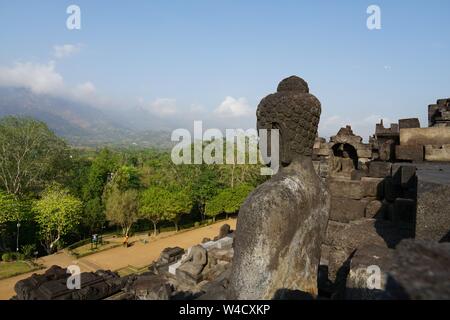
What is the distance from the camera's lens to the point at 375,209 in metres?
5.09

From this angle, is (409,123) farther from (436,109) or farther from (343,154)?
(436,109)

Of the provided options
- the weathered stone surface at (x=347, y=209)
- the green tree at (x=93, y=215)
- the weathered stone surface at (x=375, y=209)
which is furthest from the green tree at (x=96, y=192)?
the weathered stone surface at (x=375, y=209)

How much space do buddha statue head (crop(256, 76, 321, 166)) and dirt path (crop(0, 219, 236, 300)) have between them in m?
19.8

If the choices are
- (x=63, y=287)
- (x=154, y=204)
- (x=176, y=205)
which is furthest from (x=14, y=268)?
(x=176, y=205)

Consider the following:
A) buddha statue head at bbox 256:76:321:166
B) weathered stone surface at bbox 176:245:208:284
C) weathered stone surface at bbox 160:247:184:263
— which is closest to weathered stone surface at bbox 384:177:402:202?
buddha statue head at bbox 256:76:321:166

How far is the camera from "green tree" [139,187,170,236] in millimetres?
30516

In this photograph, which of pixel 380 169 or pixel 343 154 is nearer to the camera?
pixel 380 169

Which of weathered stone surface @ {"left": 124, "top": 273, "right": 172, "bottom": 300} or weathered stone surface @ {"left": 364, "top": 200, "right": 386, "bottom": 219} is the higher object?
weathered stone surface @ {"left": 364, "top": 200, "right": 386, "bottom": 219}

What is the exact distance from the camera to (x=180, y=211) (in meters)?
32.4

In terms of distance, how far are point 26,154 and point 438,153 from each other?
113 ft

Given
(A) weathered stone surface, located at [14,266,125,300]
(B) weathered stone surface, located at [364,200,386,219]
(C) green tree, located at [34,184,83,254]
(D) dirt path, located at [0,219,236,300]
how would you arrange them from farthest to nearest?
(C) green tree, located at [34,184,83,254]
(D) dirt path, located at [0,219,236,300]
(A) weathered stone surface, located at [14,266,125,300]
(B) weathered stone surface, located at [364,200,386,219]

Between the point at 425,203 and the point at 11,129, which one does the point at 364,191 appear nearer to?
the point at 425,203

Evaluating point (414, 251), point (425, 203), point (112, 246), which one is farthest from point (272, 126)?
point (112, 246)

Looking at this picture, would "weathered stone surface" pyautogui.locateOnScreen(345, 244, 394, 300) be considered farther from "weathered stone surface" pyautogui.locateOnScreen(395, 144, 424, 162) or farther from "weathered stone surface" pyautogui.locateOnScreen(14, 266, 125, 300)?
"weathered stone surface" pyautogui.locateOnScreen(14, 266, 125, 300)
